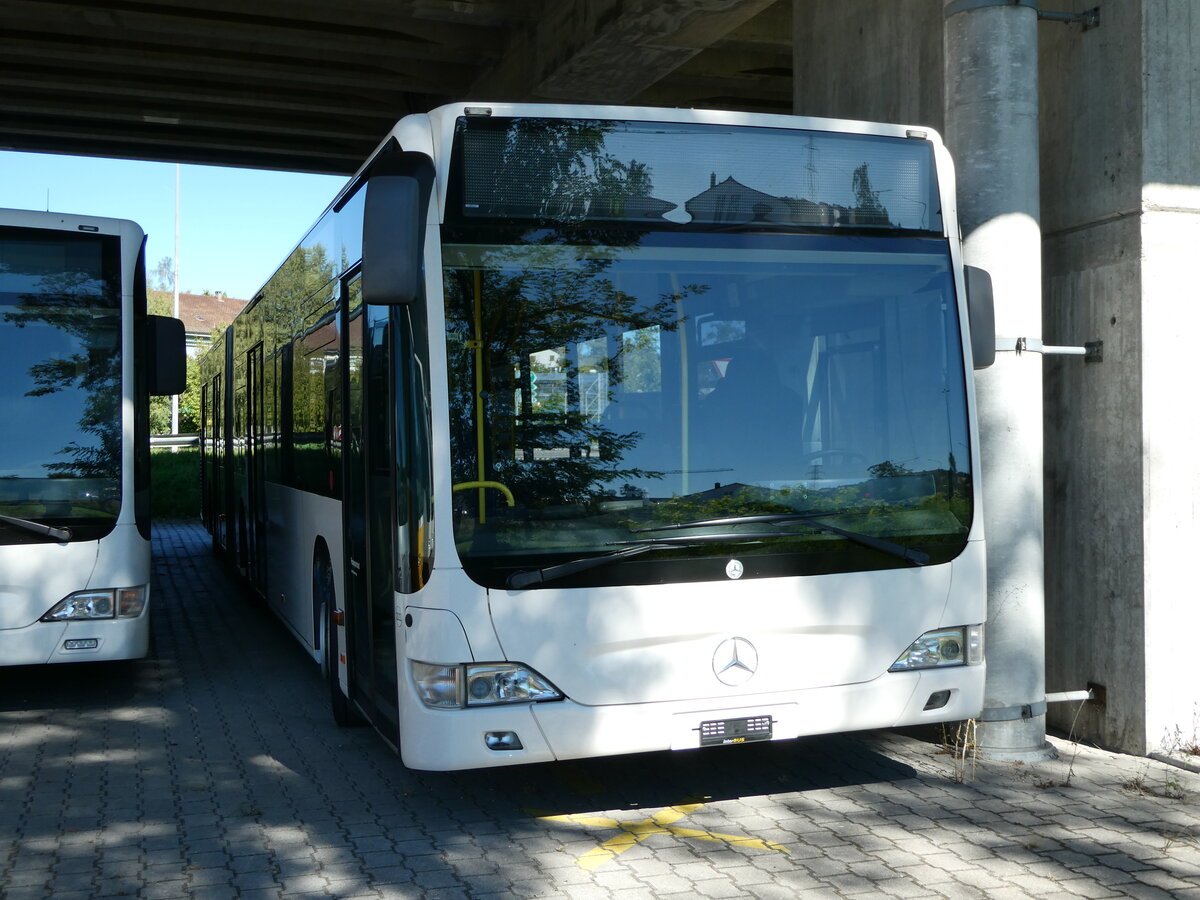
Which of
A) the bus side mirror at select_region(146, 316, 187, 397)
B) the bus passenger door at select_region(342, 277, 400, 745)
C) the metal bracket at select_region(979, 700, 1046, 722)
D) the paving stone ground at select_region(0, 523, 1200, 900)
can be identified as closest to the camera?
the paving stone ground at select_region(0, 523, 1200, 900)

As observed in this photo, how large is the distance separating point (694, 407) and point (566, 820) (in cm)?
190

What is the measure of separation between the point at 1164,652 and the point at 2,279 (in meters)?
6.84

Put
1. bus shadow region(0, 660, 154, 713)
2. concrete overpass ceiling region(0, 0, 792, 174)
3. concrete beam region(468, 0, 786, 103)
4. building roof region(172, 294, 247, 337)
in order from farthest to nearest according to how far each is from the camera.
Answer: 1. building roof region(172, 294, 247, 337)
2. concrete overpass ceiling region(0, 0, 792, 174)
3. concrete beam region(468, 0, 786, 103)
4. bus shadow region(0, 660, 154, 713)

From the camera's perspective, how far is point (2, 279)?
26.2 feet

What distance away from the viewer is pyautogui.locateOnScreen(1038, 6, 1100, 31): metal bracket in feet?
22.9

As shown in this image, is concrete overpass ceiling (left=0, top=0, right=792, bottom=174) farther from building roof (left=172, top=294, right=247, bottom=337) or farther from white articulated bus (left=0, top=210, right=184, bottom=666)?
building roof (left=172, top=294, right=247, bottom=337)

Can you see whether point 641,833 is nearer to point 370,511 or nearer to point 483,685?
point 483,685

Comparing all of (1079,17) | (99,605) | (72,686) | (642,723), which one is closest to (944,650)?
(642,723)

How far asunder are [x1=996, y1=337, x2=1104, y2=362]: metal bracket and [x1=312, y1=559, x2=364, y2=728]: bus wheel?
152 inches

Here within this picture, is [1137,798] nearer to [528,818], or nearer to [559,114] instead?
[528,818]

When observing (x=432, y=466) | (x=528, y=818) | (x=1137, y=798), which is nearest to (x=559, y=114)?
(x=432, y=466)

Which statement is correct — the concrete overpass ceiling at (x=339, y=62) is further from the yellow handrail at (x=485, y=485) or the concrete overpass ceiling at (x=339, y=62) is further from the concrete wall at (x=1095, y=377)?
the yellow handrail at (x=485, y=485)

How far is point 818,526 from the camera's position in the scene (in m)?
5.56

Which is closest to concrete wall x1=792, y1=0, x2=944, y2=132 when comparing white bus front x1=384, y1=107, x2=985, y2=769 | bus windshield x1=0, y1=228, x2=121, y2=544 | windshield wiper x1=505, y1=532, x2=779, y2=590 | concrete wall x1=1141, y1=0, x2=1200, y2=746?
concrete wall x1=1141, y1=0, x2=1200, y2=746
